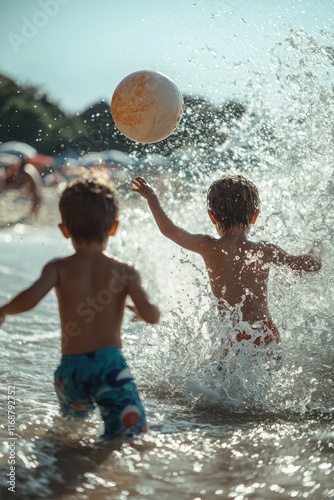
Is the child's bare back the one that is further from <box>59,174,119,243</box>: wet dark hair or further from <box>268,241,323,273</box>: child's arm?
<box>268,241,323,273</box>: child's arm

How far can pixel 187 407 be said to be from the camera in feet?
14.1

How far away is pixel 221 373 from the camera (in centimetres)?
451

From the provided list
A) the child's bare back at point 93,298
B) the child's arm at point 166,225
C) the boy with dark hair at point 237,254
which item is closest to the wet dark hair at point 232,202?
the boy with dark hair at point 237,254

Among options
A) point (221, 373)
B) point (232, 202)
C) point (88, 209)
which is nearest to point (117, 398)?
point (88, 209)

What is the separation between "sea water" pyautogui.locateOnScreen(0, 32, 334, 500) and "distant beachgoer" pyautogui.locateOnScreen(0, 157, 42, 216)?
38.1 feet

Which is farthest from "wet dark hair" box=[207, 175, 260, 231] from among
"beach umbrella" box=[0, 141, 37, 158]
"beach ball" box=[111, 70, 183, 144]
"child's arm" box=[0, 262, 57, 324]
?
"beach umbrella" box=[0, 141, 37, 158]

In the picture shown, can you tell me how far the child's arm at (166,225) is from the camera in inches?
186

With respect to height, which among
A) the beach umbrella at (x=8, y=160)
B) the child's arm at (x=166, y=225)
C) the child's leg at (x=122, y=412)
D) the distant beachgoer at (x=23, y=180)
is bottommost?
the child's leg at (x=122, y=412)

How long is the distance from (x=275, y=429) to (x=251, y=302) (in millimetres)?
1003

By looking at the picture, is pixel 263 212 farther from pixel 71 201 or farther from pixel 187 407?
pixel 71 201

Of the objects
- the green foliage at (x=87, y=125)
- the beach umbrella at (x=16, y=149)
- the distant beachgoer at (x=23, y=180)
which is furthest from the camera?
the distant beachgoer at (x=23, y=180)

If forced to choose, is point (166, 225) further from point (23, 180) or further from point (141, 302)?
point (23, 180)

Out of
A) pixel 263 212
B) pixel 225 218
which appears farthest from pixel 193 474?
pixel 263 212
